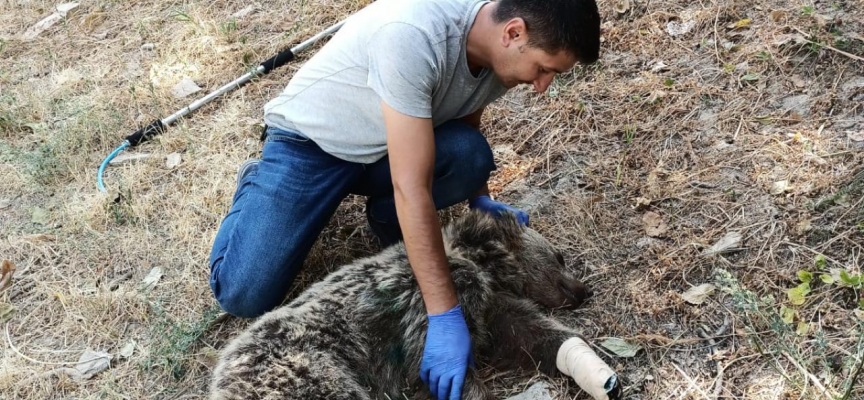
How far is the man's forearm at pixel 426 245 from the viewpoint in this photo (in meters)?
3.21

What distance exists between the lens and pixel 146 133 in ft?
18.9

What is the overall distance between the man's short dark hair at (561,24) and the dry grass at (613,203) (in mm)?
1166

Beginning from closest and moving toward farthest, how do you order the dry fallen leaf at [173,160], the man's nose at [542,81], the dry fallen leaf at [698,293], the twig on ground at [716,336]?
the twig on ground at [716,336], the man's nose at [542,81], the dry fallen leaf at [698,293], the dry fallen leaf at [173,160]

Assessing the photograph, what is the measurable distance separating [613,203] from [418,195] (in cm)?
159

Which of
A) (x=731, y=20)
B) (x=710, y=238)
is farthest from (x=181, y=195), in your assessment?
(x=731, y=20)

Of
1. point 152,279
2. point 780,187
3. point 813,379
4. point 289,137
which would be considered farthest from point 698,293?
point 152,279

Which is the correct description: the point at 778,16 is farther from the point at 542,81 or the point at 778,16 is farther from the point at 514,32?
the point at 514,32

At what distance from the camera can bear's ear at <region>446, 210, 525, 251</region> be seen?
158 inches

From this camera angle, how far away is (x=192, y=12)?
7.05 m

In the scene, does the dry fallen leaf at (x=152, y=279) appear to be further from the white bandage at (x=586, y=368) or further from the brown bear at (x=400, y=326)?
the white bandage at (x=586, y=368)

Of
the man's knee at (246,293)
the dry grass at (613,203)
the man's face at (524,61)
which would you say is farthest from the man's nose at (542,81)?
the man's knee at (246,293)

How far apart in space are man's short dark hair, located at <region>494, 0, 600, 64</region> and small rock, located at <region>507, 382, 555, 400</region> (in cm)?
157

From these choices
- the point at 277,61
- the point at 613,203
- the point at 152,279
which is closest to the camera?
the point at 613,203

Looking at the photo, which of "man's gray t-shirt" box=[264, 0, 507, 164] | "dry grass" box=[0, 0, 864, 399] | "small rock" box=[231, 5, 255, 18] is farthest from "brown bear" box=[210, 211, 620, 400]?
"small rock" box=[231, 5, 255, 18]
